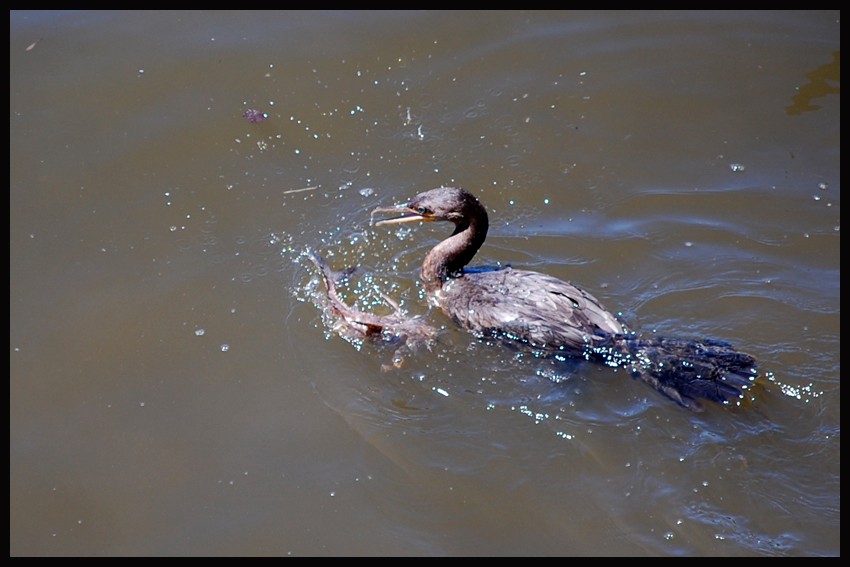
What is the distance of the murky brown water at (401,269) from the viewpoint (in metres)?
5.32

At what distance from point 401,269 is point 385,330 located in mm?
879

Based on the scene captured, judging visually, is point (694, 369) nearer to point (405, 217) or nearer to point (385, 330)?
point (385, 330)

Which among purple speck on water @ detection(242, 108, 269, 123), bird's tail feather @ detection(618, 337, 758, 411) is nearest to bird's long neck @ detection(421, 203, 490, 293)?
bird's tail feather @ detection(618, 337, 758, 411)

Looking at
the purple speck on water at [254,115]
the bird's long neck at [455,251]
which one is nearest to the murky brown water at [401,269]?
the purple speck on water at [254,115]

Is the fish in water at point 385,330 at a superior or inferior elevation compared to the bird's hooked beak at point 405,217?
inferior

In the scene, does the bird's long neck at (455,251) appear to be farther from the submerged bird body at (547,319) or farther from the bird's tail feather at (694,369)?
the bird's tail feather at (694,369)

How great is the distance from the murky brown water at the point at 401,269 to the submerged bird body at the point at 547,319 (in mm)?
169

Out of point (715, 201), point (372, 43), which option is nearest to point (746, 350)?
point (715, 201)

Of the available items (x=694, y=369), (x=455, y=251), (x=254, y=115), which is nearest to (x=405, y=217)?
(x=455, y=251)

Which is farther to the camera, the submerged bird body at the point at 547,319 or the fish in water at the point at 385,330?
the fish in water at the point at 385,330

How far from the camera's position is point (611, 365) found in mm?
6047

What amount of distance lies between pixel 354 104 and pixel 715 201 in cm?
323

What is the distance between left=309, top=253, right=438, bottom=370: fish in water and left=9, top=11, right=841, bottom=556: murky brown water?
11cm

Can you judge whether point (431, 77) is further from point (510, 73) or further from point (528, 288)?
point (528, 288)
